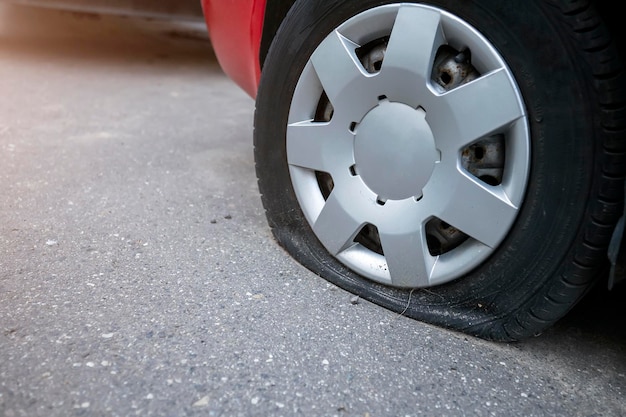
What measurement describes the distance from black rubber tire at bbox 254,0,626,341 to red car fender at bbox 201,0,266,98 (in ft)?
1.39

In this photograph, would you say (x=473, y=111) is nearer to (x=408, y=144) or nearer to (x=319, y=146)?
(x=408, y=144)

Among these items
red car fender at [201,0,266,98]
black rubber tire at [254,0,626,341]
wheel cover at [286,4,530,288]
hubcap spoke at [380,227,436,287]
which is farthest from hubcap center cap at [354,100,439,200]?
A: red car fender at [201,0,266,98]

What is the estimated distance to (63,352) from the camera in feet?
4.29

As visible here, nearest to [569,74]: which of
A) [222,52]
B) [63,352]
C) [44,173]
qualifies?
[63,352]

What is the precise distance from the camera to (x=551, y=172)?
4.26 feet

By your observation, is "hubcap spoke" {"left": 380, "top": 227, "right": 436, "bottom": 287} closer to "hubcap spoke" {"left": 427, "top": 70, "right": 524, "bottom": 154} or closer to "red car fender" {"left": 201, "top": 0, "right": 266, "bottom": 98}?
"hubcap spoke" {"left": 427, "top": 70, "right": 524, "bottom": 154}

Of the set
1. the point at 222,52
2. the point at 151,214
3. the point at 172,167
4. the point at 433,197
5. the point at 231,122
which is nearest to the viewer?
the point at 433,197

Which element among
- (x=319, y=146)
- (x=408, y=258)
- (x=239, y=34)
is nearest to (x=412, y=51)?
(x=319, y=146)

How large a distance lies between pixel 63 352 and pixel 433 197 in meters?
0.91

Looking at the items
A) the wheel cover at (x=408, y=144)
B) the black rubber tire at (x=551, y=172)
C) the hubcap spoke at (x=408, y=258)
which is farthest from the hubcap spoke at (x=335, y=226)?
the black rubber tire at (x=551, y=172)

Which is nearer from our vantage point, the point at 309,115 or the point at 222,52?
the point at 309,115

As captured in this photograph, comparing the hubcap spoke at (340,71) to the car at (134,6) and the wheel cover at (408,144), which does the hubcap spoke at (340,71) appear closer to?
the wheel cover at (408,144)

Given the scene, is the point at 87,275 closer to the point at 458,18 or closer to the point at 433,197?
the point at 433,197

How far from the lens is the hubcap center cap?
1.46 meters
